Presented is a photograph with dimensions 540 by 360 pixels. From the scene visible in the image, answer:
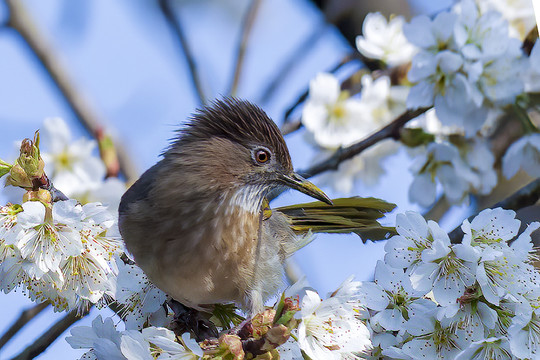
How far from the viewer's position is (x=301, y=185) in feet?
6.09

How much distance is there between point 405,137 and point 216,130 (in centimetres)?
62

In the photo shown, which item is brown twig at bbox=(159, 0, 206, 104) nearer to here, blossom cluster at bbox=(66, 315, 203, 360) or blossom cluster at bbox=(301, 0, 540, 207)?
blossom cluster at bbox=(301, 0, 540, 207)

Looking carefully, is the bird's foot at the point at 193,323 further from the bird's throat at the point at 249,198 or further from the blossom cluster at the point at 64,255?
the bird's throat at the point at 249,198

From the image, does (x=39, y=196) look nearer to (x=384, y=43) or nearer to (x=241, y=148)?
(x=241, y=148)

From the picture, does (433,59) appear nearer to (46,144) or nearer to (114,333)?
(114,333)

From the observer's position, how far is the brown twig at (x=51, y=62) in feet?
10.7

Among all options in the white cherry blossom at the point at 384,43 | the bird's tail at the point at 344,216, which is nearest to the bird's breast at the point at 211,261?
the bird's tail at the point at 344,216

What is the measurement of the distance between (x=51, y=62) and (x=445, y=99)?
209 cm

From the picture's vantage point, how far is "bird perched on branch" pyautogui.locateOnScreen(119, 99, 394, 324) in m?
1.66

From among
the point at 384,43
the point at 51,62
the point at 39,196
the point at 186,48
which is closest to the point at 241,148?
the point at 39,196

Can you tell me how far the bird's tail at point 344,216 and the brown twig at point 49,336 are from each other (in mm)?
705

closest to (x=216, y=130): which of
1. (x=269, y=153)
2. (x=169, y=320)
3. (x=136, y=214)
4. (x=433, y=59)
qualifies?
(x=269, y=153)

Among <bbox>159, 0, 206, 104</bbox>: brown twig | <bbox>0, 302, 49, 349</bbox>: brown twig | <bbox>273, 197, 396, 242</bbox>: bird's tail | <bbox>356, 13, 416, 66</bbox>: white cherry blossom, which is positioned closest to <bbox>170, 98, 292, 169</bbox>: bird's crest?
<bbox>273, 197, 396, 242</bbox>: bird's tail

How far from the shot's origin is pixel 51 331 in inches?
66.3
